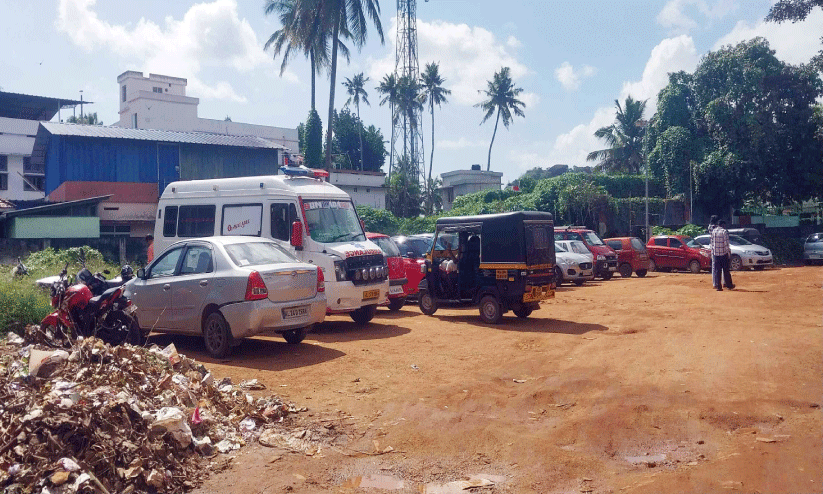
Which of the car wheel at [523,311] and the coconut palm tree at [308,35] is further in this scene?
the coconut palm tree at [308,35]

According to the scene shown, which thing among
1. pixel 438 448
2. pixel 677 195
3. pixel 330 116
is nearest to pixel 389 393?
pixel 438 448

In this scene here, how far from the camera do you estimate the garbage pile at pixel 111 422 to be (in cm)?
482

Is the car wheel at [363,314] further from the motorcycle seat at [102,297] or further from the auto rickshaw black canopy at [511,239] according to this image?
the motorcycle seat at [102,297]

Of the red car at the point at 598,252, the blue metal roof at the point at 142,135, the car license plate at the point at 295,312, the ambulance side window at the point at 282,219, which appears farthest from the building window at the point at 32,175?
the car license plate at the point at 295,312

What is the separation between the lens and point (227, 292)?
9.24 meters

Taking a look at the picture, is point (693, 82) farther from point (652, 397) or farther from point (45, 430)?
point (45, 430)

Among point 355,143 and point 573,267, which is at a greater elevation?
point 355,143

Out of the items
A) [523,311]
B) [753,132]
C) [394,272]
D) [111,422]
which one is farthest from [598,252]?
[111,422]

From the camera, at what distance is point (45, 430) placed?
16.4 feet

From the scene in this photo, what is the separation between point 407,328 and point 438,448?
669cm

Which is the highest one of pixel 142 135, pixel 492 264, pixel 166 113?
pixel 166 113

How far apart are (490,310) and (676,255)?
1702cm

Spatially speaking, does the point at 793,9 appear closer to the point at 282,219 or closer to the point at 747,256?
the point at 747,256

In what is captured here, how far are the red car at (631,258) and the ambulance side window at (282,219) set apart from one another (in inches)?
640
